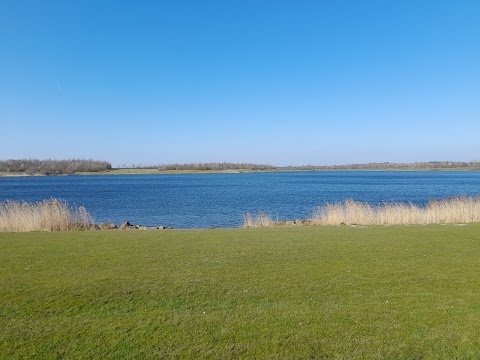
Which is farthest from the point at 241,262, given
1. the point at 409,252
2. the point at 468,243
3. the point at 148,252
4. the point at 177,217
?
the point at 177,217

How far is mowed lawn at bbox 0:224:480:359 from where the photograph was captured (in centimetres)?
517

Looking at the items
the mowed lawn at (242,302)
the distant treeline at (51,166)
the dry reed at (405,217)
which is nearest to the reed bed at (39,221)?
the mowed lawn at (242,302)

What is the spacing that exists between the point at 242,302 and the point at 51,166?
148223 millimetres

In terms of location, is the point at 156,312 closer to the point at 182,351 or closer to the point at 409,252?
the point at 182,351

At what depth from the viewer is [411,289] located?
7.43 m

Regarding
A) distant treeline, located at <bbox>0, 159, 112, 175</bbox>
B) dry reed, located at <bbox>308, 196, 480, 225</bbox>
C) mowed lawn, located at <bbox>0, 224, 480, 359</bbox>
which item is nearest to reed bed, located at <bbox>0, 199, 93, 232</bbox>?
mowed lawn, located at <bbox>0, 224, 480, 359</bbox>

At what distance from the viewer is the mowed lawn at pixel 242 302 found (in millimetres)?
5168

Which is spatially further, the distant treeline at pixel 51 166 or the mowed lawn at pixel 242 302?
the distant treeline at pixel 51 166

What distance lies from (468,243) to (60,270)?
35.3ft

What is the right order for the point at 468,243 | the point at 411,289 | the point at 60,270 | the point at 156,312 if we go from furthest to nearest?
the point at 468,243, the point at 60,270, the point at 411,289, the point at 156,312

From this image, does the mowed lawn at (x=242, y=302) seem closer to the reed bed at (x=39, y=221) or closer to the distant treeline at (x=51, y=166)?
the reed bed at (x=39, y=221)

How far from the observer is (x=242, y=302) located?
6.80 metres

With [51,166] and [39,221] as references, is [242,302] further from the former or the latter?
[51,166]

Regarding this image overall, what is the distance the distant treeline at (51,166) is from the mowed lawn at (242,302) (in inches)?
5424
